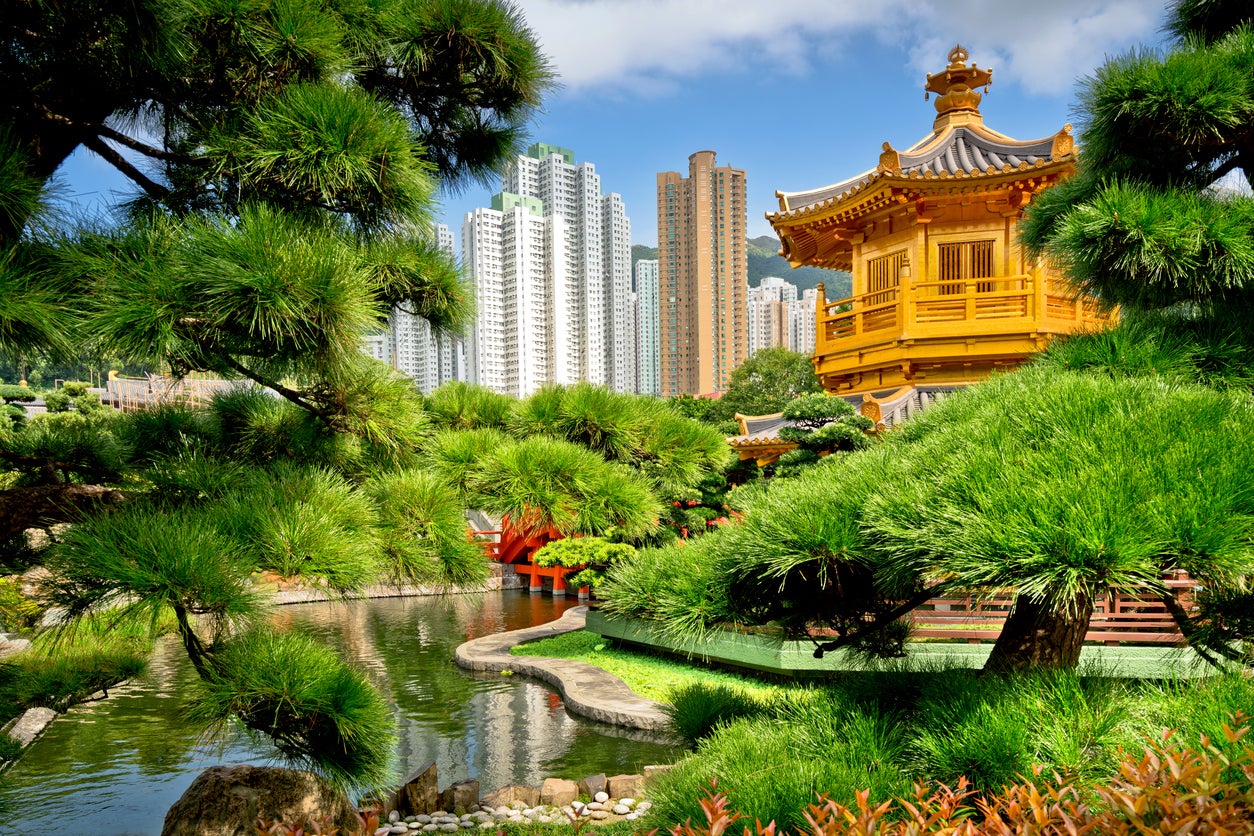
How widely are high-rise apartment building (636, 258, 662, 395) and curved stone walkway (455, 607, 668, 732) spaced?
30.6 metres

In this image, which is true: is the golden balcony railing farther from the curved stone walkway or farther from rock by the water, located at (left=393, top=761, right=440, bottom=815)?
rock by the water, located at (left=393, top=761, right=440, bottom=815)

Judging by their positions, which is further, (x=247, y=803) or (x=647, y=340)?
(x=647, y=340)

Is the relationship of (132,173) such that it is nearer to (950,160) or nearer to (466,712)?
(466,712)

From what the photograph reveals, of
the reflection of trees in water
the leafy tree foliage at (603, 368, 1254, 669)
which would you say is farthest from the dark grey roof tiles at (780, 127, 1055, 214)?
the leafy tree foliage at (603, 368, 1254, 669)

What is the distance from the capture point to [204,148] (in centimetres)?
244

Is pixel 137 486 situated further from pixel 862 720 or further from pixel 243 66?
pixel 862 720

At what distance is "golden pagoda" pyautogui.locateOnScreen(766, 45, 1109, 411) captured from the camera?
8477mm

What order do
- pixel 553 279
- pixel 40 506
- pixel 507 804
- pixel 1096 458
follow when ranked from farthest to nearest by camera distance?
pixel 553 279 < pixel 507 804 < pixel 40 506 < pixel 1096 458

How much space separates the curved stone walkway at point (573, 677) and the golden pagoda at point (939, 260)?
12.0ft

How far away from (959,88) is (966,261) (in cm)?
283

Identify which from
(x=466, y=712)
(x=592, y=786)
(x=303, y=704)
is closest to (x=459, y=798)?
(x=592, y=786)

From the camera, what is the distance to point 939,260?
908 cm

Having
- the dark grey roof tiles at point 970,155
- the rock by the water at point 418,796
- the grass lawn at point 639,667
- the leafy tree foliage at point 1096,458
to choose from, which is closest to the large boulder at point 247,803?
the rock by the water at point 418,796

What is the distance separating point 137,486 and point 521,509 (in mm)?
1307
